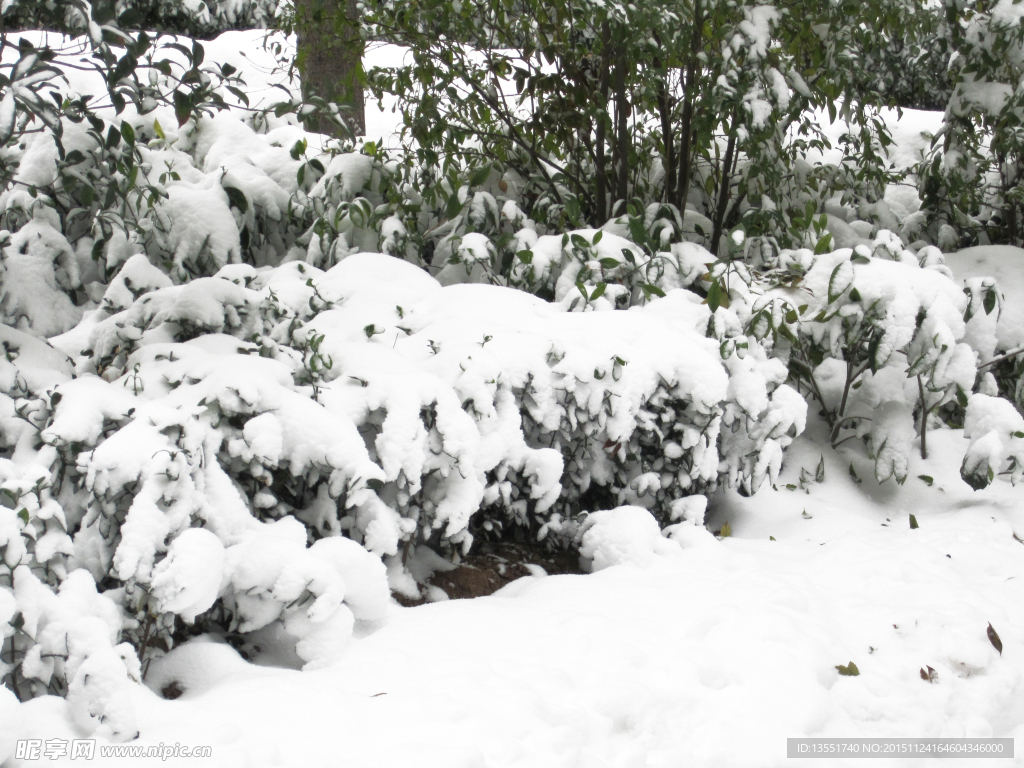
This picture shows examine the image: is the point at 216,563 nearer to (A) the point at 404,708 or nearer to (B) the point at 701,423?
(A) the point at 404,708

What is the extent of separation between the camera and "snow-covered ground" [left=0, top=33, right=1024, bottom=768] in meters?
1.53

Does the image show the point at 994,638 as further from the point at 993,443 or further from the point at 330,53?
the point at 330,53

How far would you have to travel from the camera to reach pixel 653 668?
1.86m

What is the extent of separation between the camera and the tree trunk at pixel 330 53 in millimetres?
2965

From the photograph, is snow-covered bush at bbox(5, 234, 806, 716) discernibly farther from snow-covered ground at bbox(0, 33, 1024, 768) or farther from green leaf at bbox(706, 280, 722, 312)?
snow-covered ground at bbox(0, 33, 1024, 768)

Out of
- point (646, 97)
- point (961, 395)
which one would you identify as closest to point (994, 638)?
point (961, 395)

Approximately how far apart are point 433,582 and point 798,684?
1.01 meters

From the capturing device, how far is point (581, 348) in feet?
8.29

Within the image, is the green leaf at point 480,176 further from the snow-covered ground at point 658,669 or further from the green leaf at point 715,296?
the snow-covered ground at point 658,669

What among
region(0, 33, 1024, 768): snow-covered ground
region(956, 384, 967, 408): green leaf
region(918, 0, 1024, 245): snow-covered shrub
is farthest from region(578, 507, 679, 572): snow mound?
Answer: region(918, 0, 1024, 245): snow-covered shrub

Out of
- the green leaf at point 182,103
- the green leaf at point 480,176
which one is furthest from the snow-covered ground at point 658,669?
the green leaf at point 480,176

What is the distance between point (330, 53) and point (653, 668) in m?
2.92

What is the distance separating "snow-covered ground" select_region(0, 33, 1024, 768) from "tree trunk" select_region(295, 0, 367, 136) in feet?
4.58

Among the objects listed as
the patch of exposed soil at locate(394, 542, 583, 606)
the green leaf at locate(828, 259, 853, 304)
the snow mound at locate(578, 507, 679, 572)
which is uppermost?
the green leaf at locate(828, 259, 853, 304)
